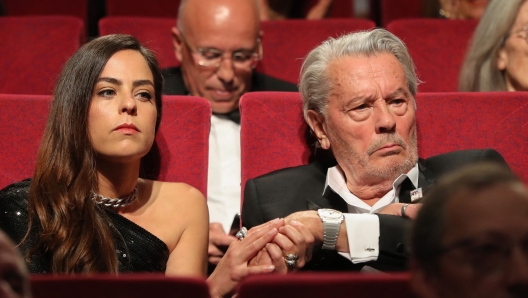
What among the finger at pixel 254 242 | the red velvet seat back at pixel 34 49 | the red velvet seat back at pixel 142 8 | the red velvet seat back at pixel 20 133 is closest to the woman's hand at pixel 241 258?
the finger at pixel 254 242

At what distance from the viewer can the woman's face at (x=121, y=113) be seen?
1081mm

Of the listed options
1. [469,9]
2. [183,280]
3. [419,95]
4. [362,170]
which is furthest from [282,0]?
[183,280]

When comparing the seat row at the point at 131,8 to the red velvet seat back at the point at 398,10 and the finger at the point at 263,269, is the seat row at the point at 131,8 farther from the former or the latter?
the finger at the point at 263,269

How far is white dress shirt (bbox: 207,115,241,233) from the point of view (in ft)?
4.66

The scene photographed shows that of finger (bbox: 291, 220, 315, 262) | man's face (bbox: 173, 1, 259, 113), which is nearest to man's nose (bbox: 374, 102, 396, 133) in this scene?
finger (bbox: 291, 220, 315, 262)

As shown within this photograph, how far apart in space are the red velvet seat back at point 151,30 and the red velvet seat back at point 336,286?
3.36ft

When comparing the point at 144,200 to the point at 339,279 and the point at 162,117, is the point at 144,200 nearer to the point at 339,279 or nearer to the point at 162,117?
the point at 162,117

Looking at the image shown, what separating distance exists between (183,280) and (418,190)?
556 mm

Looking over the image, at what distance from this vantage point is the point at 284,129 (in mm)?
1251

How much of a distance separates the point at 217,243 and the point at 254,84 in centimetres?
41

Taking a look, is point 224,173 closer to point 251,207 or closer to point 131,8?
point 251,207

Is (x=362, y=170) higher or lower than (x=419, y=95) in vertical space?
lower

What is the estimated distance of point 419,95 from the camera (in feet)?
4.13

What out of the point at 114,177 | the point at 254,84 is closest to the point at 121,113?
the point at 114,177
